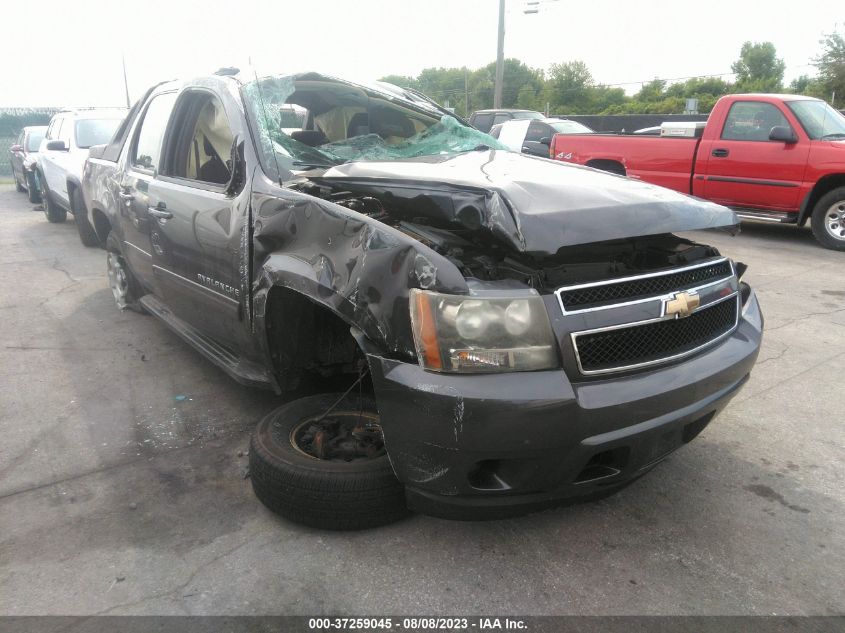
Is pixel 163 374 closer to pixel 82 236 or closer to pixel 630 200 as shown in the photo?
pixel 630 200

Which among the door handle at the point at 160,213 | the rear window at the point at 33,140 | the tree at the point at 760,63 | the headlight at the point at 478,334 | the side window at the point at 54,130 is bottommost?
the headlight at the point at 478,334

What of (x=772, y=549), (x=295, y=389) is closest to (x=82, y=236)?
(x=295, y=389)

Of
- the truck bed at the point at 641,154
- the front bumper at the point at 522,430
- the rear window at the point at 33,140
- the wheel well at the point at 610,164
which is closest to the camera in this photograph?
the front bumper at the point at 522,430

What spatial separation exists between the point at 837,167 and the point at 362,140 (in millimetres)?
7139

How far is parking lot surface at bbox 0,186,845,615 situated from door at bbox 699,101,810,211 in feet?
17.3

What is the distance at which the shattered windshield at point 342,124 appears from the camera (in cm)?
327

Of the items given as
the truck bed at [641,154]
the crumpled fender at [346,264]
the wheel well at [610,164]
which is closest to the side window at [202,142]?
the crumpled fender at [346,264]

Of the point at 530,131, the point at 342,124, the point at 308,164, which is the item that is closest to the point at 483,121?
the point at 530,131

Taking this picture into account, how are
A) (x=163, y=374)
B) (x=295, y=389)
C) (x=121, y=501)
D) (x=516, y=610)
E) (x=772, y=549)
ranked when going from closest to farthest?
(x=516, y=610), (x=772, y=549), (x=121, y=501), (x=295, y=389), (x=163, y=374)

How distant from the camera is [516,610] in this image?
216 cm

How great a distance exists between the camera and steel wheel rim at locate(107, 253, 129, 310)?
5.26 m

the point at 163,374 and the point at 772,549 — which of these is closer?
the point at 772,549

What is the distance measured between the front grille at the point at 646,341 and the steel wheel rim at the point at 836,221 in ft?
23.4

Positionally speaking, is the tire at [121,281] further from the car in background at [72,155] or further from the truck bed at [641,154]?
the truck bed at [641,154]
